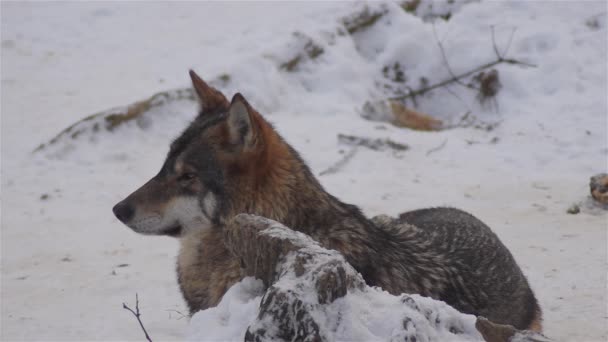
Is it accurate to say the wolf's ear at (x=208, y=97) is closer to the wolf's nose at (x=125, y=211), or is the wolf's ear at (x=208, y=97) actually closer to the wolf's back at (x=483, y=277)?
the wolf's nose at (x=125, y=211)

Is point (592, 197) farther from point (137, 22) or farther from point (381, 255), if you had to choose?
point (137, 22)

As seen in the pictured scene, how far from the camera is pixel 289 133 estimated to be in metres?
8.79

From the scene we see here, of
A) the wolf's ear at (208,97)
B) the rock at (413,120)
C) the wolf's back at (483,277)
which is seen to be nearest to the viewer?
the wolf's back at (483,277)

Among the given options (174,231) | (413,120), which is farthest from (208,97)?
(413,120)

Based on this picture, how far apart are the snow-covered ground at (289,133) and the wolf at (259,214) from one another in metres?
1.02

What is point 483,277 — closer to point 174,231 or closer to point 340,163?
point 174,231

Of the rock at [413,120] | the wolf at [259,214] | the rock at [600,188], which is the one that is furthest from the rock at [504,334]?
the rock at [413,120]

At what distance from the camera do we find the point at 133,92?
31.0 feet

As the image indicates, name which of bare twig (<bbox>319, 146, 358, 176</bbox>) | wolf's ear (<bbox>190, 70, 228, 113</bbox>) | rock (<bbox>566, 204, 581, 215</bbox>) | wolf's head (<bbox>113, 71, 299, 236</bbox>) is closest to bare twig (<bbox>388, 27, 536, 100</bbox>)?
bare twig (<bbox>319, 146, 358, 176</bbox>)

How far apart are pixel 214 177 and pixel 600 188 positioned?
4367 millimetres

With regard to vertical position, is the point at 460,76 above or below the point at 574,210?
above

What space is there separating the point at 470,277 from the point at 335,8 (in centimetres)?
807

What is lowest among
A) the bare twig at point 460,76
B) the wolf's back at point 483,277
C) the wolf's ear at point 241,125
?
the bare twig at point 460,76

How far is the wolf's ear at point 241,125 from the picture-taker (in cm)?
355
